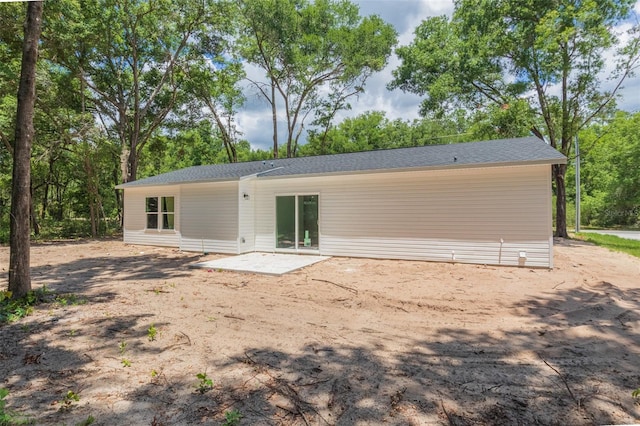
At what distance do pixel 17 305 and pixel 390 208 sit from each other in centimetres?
775

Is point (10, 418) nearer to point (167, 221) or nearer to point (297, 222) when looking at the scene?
point (297, 222)

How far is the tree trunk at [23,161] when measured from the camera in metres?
4.66

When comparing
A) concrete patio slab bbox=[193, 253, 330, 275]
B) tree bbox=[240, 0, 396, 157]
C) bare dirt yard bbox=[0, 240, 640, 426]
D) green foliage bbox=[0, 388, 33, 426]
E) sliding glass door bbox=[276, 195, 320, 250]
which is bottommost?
bare dirt yard bbox=[0, 240, 640, 426]

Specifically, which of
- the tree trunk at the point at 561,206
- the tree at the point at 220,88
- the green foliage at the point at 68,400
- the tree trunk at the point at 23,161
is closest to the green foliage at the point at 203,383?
the green foliage at the point at 68,400

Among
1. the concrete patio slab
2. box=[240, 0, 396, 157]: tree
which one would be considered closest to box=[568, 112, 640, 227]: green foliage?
box=[240, 0, 396, 157]: tree

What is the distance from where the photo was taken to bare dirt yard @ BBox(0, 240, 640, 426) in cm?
227

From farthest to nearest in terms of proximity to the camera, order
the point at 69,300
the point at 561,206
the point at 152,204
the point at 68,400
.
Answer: the point at 561,206 < the point at 152,204 < the point at 69,300 < the point at 68,400

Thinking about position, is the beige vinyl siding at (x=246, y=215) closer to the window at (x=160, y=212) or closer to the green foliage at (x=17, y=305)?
the window at (x=160, y=212)

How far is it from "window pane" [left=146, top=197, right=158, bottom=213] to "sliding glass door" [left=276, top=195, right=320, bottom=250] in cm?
567

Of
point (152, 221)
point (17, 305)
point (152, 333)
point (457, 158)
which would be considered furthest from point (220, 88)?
point (152, 333)

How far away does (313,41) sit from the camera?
19.3 meters

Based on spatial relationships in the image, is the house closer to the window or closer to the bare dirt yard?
the window

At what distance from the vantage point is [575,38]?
12.7m

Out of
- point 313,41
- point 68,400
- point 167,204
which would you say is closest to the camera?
point 68,400
